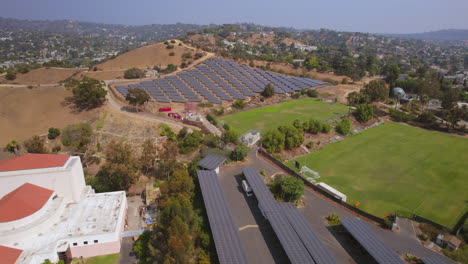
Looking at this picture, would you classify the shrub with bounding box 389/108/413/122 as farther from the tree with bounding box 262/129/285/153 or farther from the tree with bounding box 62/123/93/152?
the tree with bounding box 62/123/93/152

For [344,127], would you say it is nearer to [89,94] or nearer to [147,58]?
[89,94]

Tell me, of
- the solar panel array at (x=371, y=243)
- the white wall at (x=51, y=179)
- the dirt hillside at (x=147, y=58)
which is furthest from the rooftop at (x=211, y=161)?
the dirt hillside at (x=147, y=58)

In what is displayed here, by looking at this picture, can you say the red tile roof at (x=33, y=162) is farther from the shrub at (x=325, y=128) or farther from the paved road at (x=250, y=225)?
the shrub at (x=325, y=128)

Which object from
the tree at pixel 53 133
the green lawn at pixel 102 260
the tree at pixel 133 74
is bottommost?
the green lawn at pixel 102 260

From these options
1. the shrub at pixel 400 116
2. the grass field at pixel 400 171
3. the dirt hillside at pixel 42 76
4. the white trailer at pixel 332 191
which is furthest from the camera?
the dirt hillside at pixel 42 76

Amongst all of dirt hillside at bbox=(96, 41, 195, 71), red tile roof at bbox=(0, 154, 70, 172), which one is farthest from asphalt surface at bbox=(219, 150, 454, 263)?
dirt hillside at bbox=(96, 41, 195, 71)

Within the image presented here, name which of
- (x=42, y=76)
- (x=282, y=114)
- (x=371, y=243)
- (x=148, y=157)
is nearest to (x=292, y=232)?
(x=371, y=243)
